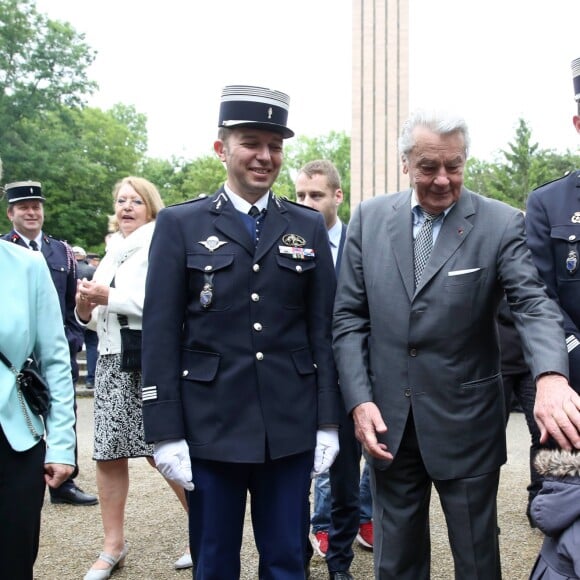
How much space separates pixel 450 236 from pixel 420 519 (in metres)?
1.03

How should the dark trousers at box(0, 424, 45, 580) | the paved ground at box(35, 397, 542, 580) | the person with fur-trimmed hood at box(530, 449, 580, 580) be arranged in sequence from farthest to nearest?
1. the paved ground at box(35, 397, 542, 580)
2. the dark trousers at box(0, 424, 45, 580)
3. the person with fur-trimmed hood at box(530, 449, 580, 580)

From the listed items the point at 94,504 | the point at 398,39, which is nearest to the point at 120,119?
the point at 398,39

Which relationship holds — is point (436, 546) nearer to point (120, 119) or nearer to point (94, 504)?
point (94, 504)

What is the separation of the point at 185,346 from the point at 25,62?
82.6ft

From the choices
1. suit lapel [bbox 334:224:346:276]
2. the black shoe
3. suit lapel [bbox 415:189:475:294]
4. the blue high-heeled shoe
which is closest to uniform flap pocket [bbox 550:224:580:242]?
suit lapel [bbox 415:189:475:294]

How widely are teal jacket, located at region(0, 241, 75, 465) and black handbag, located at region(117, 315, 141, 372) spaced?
1.34m

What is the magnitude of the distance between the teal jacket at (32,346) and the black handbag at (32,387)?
0.03 m

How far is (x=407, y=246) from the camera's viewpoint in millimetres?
2723

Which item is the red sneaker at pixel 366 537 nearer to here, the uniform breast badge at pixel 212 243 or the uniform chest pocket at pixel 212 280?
the uniform chest pocket at pixel 212 280

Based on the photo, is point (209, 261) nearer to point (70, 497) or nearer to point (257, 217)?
point (257, 217)

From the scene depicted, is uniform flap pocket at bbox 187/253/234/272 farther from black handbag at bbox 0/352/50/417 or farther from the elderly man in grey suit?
black handbag at bbox 0/352/50/417

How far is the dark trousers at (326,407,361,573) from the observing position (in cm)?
386

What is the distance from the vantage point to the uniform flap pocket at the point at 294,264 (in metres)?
2.73

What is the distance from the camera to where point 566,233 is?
264 cm
